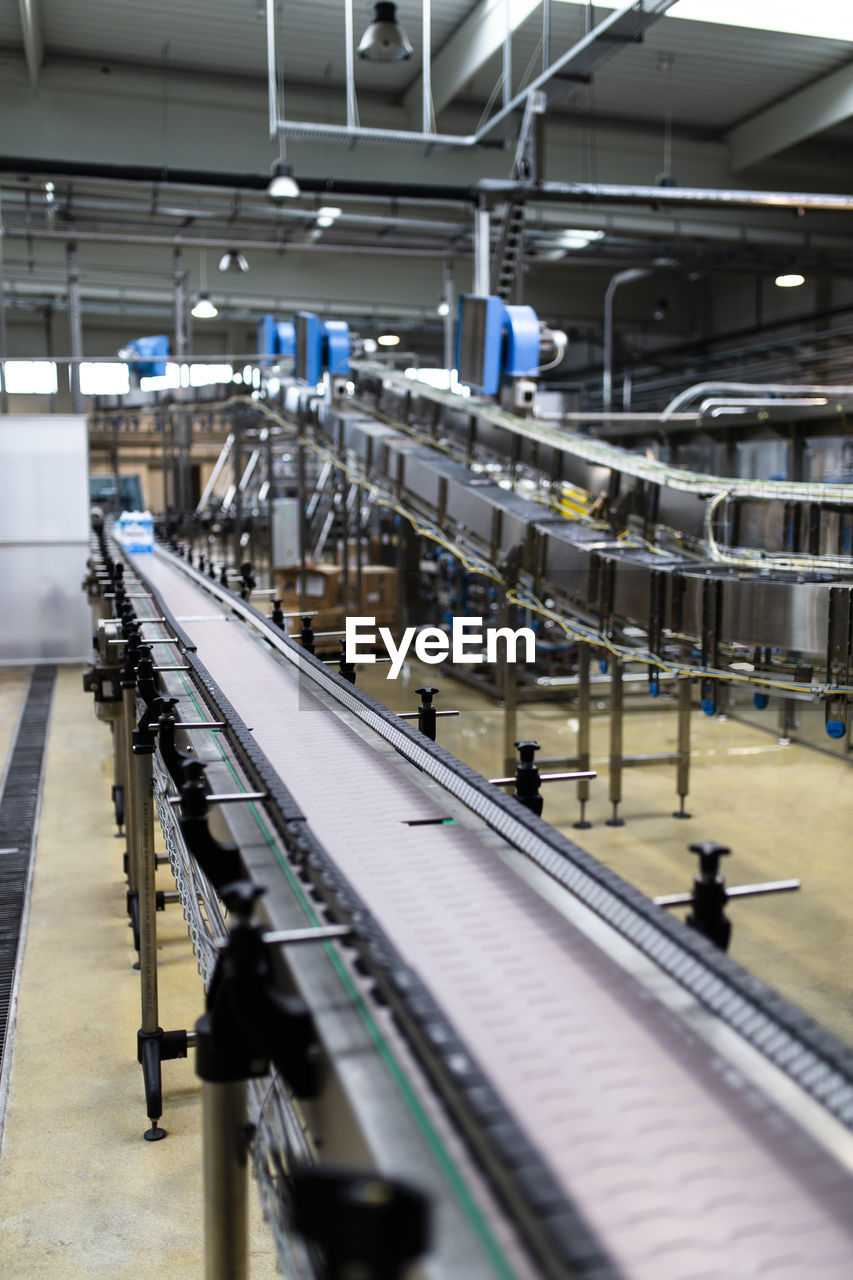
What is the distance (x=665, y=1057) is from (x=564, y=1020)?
0.37ft

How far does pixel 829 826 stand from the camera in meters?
5.34

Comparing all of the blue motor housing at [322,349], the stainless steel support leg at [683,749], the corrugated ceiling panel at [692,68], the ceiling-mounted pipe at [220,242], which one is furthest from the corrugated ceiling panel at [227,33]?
the stainless steel support leg at [683,749]

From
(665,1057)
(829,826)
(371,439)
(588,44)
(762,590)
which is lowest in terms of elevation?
(829,826)

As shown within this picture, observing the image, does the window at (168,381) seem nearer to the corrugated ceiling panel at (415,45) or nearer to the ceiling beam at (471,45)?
the corrugated ceiling panel at (415,45)

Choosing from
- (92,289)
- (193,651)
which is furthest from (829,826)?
(92,289)

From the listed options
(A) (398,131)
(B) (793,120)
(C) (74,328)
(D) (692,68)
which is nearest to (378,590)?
(A) (398,131)

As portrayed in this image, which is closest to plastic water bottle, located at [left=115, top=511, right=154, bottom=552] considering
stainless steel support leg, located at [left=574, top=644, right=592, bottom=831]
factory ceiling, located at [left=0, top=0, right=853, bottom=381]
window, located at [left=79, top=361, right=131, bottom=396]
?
stainless steel support leg, located at [left=574, top=644, right=592, bottom=831]

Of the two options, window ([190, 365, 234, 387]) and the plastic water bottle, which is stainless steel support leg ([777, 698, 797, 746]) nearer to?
the plastic water bottle

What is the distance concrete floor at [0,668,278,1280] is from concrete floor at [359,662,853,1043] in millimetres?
1287

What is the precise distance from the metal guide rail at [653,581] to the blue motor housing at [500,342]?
1.11 feet

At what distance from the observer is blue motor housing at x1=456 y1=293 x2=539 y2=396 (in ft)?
22.6

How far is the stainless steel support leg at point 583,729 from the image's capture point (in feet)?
17.7

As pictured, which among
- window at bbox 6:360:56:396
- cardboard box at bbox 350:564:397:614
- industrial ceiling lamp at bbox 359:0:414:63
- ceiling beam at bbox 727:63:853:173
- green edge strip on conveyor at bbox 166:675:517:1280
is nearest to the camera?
green edge strip on conveyor at bbox 166:675:517:1280

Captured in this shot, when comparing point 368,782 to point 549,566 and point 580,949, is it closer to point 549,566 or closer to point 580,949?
point 580,949
